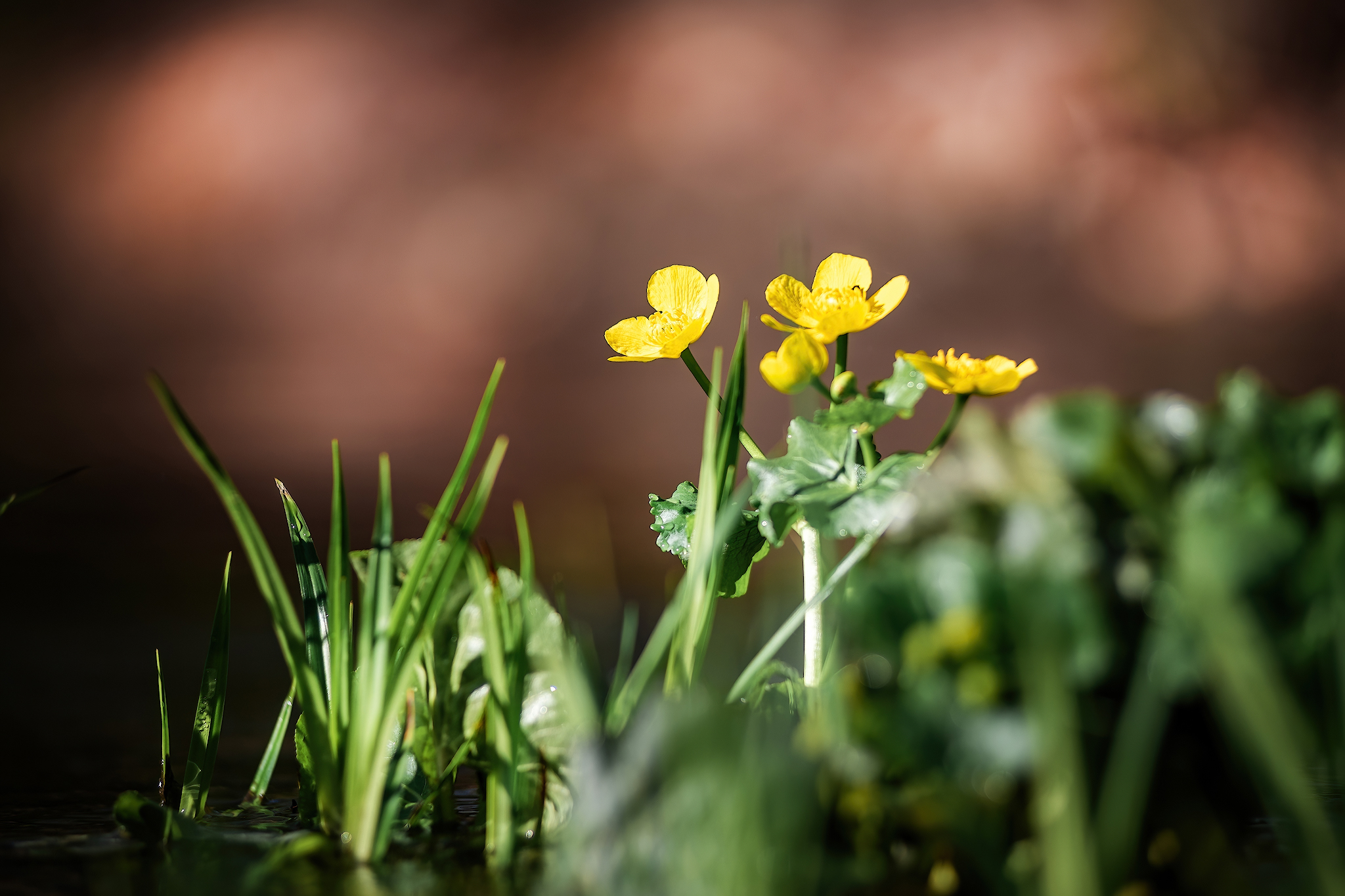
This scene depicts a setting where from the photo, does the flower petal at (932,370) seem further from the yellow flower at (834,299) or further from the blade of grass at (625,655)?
the blade of grass at (625,655)

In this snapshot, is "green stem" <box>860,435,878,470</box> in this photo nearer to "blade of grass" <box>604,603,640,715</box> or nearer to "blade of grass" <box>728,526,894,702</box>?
"blade of grass" <box>728,526,894,702</box>

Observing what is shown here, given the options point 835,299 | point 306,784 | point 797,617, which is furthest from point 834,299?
point 306,784

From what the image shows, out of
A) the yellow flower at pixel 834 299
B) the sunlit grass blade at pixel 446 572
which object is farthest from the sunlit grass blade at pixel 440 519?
the yellow flower at pixel 834 299

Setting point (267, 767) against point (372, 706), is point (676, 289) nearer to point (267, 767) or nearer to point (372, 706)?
point (372, 706)

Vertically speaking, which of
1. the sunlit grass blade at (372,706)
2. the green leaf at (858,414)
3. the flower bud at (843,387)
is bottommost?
the sunlit grass blade at (372,706)

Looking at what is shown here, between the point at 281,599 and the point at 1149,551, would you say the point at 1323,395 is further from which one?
the point at 281,599

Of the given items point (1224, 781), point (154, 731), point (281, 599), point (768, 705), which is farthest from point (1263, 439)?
point (154, 731)

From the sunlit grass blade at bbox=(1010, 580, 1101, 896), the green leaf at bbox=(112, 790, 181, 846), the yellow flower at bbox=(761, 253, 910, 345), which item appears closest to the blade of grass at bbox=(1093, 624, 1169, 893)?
the sunlit grass blade at bbox=(1010, 580, 1101, 896)
